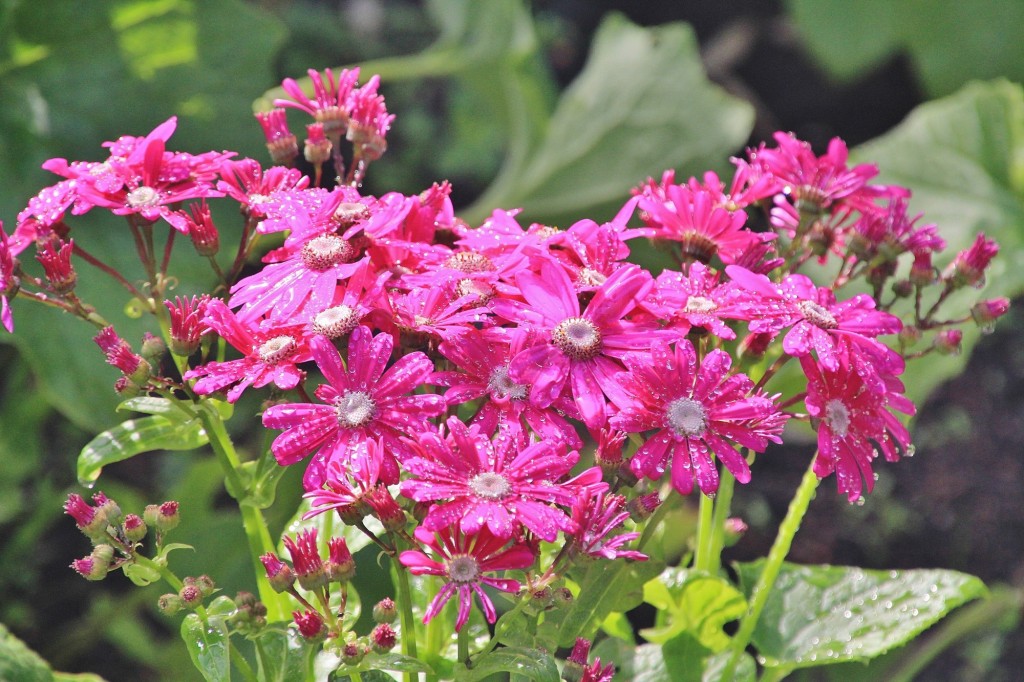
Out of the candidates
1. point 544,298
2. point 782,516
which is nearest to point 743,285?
point 544,298

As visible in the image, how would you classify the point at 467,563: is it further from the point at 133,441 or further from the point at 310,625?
the point at 133,441

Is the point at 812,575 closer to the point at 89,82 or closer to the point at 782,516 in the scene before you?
the point at 782,516

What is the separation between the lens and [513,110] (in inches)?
69.1

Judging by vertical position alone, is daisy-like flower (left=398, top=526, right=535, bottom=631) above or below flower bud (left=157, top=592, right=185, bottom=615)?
above

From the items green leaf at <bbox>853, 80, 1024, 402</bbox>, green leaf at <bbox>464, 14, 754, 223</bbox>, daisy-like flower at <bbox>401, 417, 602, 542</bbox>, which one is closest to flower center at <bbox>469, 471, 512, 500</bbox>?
daisy-like flower at <bbox>401, 417, 602, 542</bbox>

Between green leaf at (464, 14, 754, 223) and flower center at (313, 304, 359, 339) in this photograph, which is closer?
flower center at (313, 304, 359, 339)

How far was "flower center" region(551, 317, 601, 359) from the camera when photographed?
0.54 meters

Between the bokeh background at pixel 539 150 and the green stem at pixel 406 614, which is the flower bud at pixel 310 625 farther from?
the bokeh background at pixel 539 150

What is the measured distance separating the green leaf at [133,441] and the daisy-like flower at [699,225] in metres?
0.31

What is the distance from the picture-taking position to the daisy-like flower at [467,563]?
488mm

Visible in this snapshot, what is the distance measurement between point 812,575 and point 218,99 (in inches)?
38.7

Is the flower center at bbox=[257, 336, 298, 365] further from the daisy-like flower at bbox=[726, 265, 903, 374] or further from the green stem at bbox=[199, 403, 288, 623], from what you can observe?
the daisy-like flower at bbox=[726, 265, 903, 374]

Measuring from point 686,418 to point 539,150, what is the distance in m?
1.33

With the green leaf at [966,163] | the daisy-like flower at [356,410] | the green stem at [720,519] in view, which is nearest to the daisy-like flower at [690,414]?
the daisy-like flower at [356,410]
